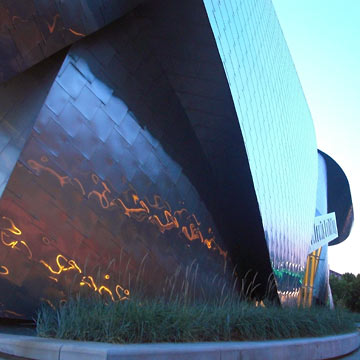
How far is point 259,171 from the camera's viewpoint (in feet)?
36.0

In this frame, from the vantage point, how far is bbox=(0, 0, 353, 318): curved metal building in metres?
6.59

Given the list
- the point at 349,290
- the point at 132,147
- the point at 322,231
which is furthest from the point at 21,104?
the point at 349,290

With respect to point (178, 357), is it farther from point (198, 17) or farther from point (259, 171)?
point (259, 171)

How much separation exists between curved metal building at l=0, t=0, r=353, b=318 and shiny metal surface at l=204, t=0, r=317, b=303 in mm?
96

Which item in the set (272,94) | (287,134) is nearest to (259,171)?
(272,94)

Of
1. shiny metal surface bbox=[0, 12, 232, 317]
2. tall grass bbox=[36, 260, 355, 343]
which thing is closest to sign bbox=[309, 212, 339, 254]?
shiny metal surface bbox=[0, 12, 232, 317]

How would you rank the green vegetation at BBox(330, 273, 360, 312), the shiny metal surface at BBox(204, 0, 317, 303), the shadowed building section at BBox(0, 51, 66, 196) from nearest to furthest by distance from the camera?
1. the shadowed building section at BBox(0, 51, 66, 196)
2. the shiny metal surface at BBox(204, 0, 317, 303)
3. the green vegetation at BBox(330, 273, 360, 312)

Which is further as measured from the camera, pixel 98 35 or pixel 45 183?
pixel 98 35

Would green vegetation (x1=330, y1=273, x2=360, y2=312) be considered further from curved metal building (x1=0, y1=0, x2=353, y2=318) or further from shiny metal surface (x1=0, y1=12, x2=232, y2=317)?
shiny metal surface (x1=0, y1=12, x2=232, y2=317)

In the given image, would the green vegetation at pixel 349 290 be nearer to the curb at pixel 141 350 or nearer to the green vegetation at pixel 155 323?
the green vegetation at pixel 155 323

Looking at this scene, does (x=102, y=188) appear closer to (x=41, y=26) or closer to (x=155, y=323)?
(x=41, y=26)

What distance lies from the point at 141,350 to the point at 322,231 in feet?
75.1

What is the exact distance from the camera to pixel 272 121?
12727mm

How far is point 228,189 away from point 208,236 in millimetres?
1344
